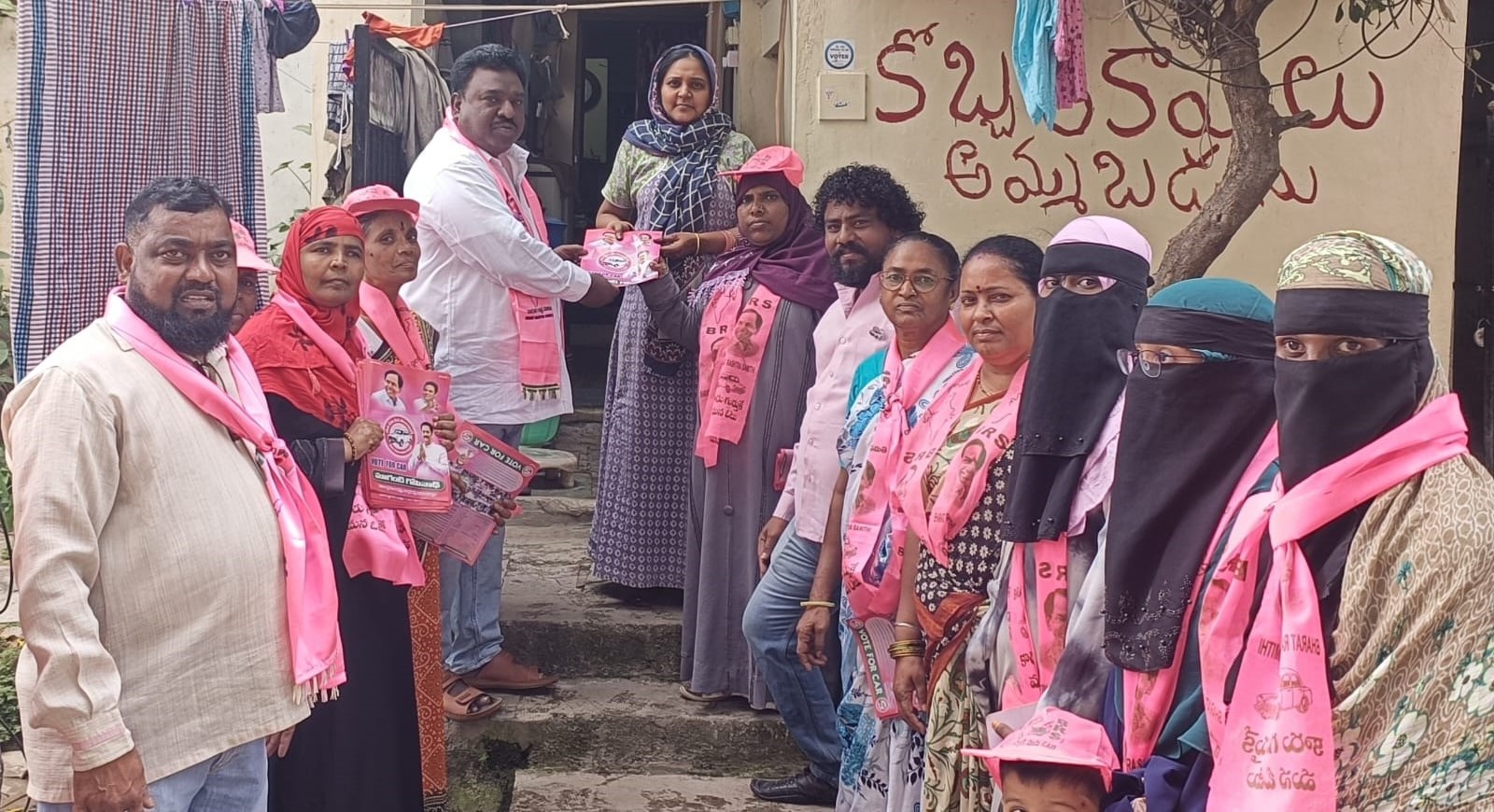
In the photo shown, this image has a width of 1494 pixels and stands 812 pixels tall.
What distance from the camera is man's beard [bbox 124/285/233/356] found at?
2871 mm

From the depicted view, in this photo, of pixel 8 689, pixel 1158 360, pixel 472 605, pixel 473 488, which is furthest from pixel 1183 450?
pixel 8 689

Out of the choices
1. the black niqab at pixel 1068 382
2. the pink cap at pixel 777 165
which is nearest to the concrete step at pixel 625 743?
the pink cap at pixel 777 165

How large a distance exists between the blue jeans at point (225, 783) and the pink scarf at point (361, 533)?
0.85 meters

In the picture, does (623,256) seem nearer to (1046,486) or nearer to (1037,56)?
(1037,56)

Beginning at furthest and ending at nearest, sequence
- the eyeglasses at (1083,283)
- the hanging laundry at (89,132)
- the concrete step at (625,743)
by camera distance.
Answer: the concrete step at (625,743)
the hanging laundry at (89,132)
the eyeglasses at (1083,283)

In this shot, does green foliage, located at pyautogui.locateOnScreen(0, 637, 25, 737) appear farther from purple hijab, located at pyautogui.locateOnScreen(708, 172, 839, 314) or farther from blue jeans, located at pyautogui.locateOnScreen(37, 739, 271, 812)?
purple hijab, located at pyautogui.locateOnScreen(708, 172, 839, 314)

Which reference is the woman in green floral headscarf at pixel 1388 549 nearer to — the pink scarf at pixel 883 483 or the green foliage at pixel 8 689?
the pink scarf at pixel 883 483

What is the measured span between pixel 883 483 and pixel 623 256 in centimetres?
156

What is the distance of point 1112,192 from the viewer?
5930mm

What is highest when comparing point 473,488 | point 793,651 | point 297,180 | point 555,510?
point 297,180

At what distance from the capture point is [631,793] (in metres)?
4.68

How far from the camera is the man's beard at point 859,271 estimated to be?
4395mm

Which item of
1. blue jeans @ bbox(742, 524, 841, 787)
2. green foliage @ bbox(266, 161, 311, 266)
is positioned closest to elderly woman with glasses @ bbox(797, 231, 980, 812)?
blue jeans @ bbox(742, 524, 841, 787)

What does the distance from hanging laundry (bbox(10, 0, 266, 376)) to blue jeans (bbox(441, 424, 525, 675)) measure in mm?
1319
